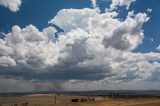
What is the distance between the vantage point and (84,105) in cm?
8131

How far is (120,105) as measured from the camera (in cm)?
8088

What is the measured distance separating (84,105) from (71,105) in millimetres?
4057

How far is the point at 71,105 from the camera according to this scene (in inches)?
3130

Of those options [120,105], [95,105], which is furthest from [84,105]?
[120,105]

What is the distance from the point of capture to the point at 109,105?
79.2 meters

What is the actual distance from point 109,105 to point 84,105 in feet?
23.5

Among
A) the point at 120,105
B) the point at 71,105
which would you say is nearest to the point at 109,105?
the point at 120,105

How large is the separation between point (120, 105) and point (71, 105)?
45.2ft

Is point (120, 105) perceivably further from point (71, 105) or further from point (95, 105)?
point (71, 105)

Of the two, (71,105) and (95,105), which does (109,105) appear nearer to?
(95,105)

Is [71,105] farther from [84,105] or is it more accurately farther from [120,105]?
[120,105]

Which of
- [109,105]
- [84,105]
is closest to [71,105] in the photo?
[84,105]

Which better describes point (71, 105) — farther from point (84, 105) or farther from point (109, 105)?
point (109, 105)
